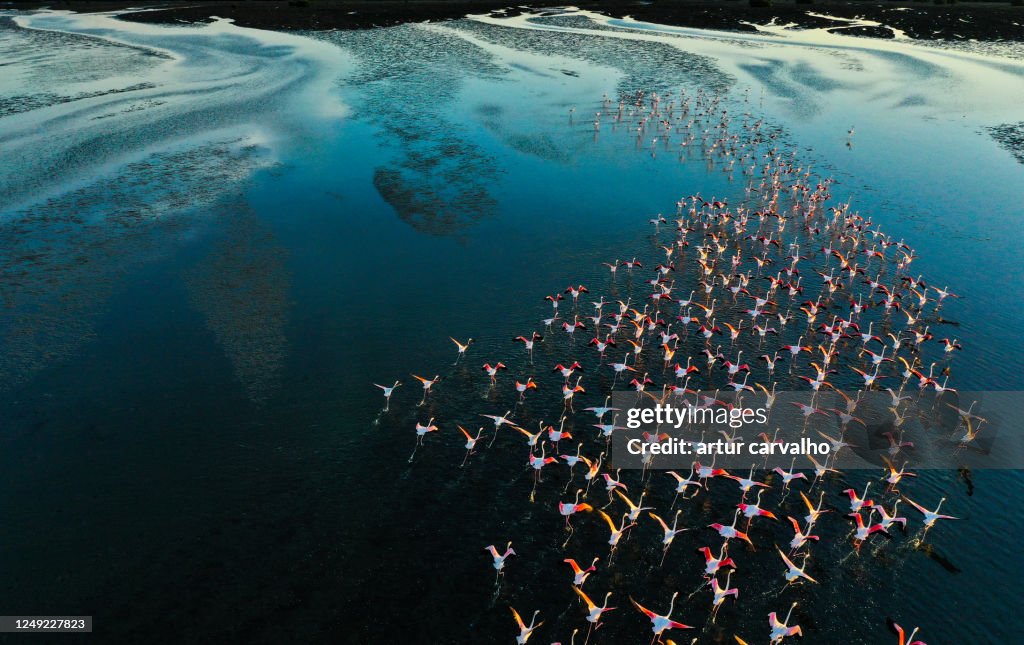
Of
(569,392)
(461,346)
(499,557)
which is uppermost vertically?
(569,392)

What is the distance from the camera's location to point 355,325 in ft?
141

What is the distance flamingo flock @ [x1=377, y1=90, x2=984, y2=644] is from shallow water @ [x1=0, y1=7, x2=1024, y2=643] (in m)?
0.48

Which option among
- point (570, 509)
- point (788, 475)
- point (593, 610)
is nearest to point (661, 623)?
point (593, 610)

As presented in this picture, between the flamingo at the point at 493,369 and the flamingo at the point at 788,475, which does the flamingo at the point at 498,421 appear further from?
the flamingo at the point at 788,475

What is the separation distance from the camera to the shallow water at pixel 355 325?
2597 centimetres

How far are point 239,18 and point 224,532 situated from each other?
156522 millimetres

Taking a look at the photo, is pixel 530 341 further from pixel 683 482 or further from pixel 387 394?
pixel 683 482

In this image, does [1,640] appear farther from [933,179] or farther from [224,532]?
[933,179]

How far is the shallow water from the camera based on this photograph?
26.0 m

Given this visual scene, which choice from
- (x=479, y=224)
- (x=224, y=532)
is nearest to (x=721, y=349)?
(x=479, y=224)

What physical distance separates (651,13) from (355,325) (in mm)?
149724

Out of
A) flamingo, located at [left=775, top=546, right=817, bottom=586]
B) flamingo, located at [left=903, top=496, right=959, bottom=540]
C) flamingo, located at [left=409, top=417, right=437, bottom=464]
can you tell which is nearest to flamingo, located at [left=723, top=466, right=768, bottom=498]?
flamingo, located at [left=775, top=546, right=817, bottom=586]

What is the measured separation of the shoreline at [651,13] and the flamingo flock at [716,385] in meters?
112

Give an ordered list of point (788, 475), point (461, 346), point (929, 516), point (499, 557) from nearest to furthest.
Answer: point (499, 557) → point (929, 516) → point (788, 475) → point (461, 346)
